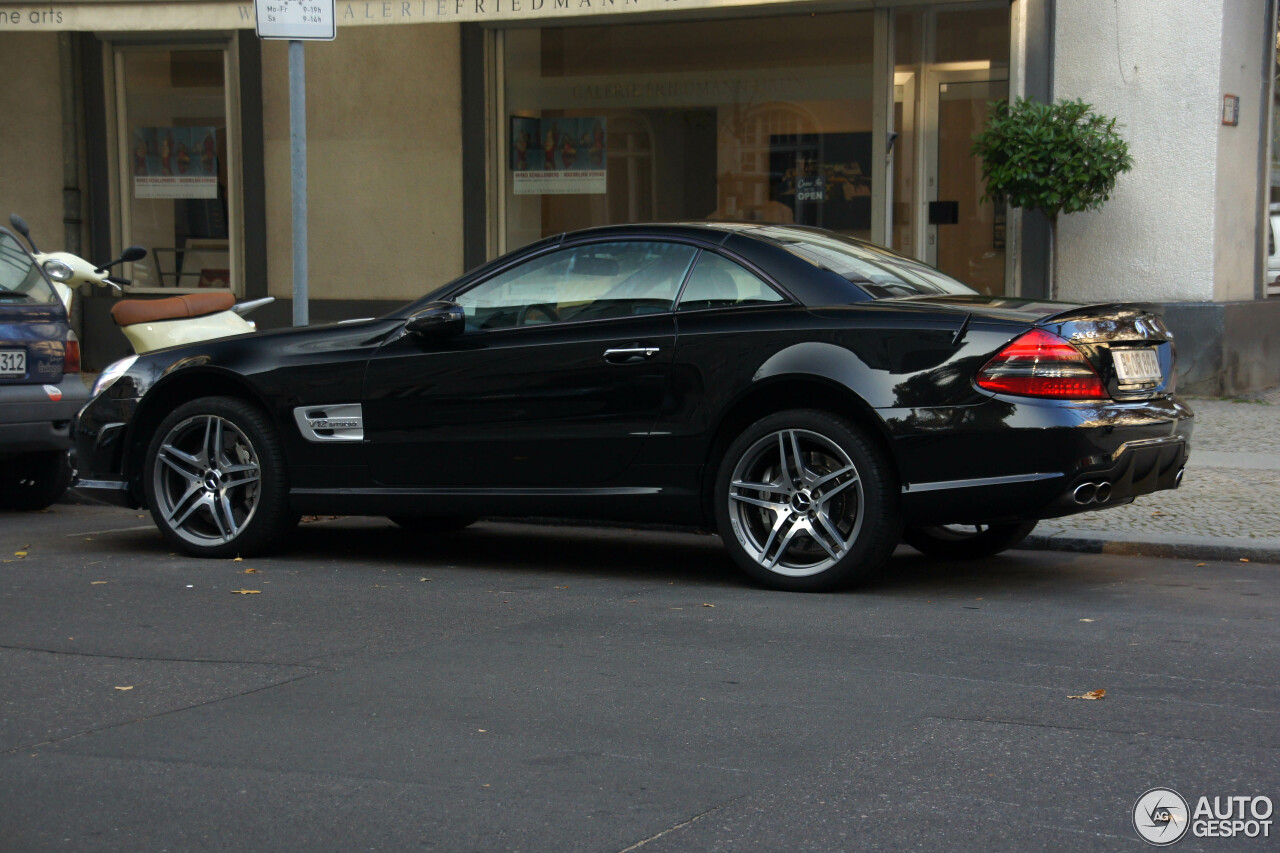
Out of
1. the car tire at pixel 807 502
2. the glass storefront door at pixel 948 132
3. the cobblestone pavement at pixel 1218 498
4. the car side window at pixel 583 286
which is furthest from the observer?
the glass storefront door at pixel 948 132

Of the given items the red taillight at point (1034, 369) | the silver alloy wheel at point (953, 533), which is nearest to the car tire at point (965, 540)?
the silver alloy wheel at point (953, 533)

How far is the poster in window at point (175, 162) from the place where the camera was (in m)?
15.6

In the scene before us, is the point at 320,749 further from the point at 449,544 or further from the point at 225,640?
the point at 449,544

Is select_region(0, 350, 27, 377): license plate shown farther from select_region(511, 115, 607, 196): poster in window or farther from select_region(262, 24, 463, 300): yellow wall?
select_region(511, 115, 607, 196): poster in window

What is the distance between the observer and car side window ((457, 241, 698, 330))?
6516 millimetres

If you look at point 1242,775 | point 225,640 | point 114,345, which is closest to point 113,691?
point 225,640

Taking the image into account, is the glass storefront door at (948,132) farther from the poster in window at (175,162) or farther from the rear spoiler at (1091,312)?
the rear spoiler at (1091,312)

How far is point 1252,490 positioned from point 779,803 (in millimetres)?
5934

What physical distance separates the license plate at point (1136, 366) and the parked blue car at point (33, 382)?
224 inches

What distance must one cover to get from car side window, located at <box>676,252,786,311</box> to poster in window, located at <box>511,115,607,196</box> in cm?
836

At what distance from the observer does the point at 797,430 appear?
6.05m

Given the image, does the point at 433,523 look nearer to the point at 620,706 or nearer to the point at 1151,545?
the point at 1151,545

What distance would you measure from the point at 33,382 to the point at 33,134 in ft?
26.9

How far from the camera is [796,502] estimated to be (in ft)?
20.1
